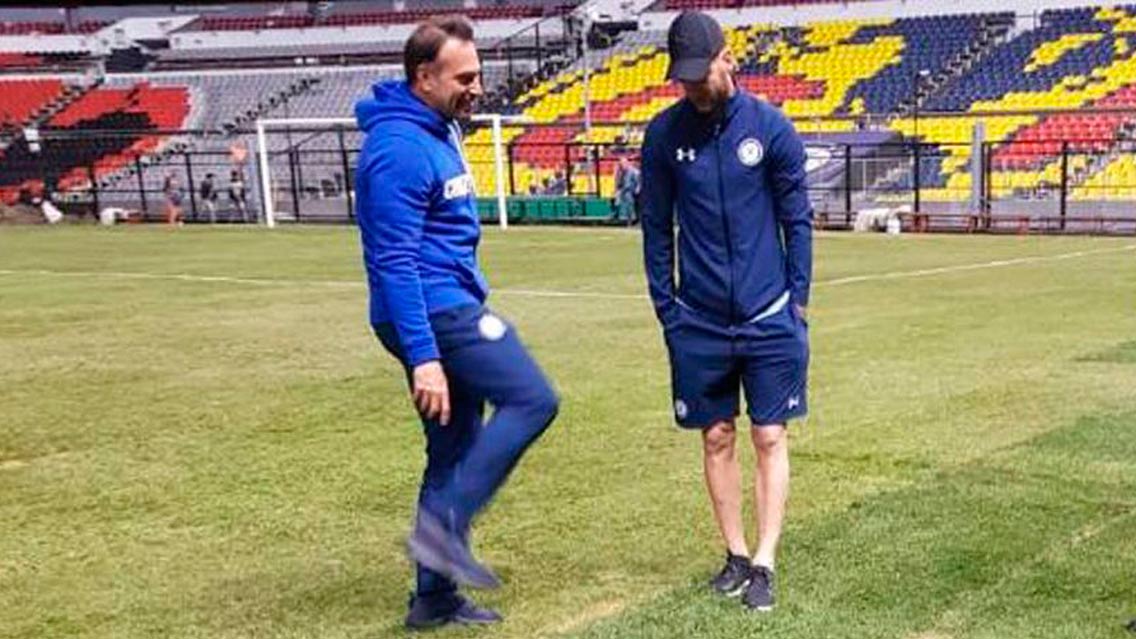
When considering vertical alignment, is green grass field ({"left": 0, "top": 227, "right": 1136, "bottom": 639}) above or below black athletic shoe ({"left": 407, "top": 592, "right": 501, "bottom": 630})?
below

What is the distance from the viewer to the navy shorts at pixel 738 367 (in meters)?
4.50

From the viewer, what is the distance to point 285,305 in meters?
→ 15.4

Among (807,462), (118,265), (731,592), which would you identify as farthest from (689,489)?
(118,265)

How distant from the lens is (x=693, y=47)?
169 inches

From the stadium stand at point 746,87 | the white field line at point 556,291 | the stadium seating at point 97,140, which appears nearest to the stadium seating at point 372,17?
the stadium stand at point 746,87

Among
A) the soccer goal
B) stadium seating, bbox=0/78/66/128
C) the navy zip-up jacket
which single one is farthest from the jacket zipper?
stadium seating, bbox=0/78/66/128

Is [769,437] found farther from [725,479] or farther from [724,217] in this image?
[724,217]

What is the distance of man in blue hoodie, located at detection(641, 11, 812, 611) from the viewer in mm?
4391

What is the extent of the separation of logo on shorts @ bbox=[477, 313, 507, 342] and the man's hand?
18 cm

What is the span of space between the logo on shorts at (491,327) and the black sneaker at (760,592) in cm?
126

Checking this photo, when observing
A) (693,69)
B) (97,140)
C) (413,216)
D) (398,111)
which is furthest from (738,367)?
(97,140)

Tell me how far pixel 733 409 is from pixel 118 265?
19684 mm

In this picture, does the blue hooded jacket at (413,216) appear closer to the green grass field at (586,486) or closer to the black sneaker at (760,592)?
the green grass field at (586,486)

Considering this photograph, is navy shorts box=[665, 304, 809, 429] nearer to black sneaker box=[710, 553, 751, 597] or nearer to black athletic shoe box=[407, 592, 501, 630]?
black sneaker box=[710, 553, 751, 597]
